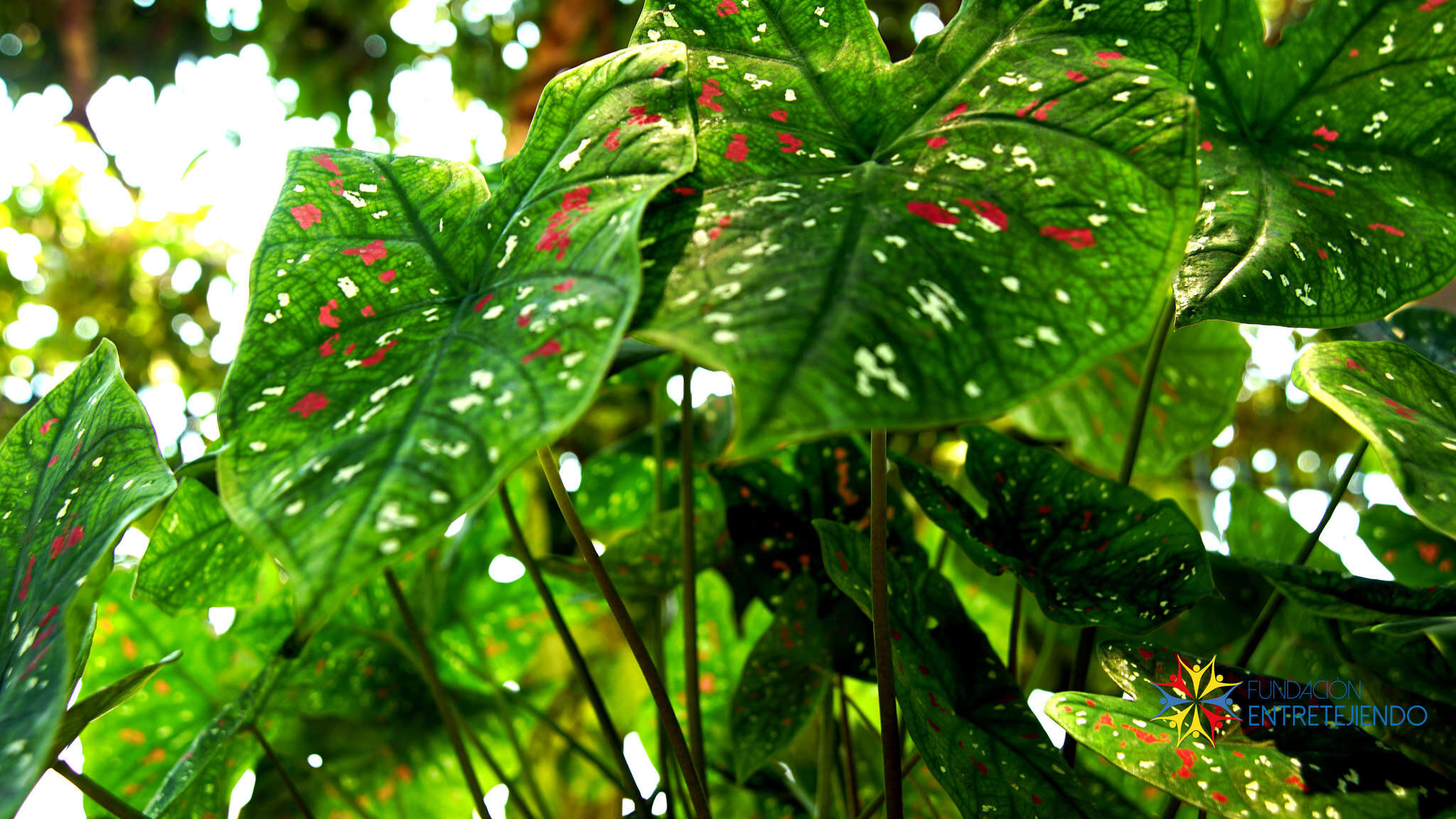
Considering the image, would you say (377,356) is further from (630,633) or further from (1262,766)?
(1262,766)

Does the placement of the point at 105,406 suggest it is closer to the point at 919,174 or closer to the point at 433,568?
the point at 919,174

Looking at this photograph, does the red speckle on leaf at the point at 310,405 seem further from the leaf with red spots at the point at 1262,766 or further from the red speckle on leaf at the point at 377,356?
the leaf with red spots at the point at 1262,766

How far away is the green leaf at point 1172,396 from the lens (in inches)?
38.2

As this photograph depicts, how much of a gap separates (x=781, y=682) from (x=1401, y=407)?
0.46m

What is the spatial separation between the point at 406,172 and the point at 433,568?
0.57 m

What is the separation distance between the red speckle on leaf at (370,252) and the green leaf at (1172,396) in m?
0.79

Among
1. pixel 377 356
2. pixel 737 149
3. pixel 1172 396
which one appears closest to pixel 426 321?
pixel 377 356

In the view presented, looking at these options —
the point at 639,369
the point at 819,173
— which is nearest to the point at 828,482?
the point at 639,369

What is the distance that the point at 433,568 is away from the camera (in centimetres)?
96

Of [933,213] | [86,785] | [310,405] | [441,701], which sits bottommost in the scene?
[441,701]

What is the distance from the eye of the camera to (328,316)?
1.34 feet

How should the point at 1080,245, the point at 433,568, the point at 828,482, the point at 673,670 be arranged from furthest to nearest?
the point at 673,670
the point at 433,568
the point at 828,482
the point at 1080,245

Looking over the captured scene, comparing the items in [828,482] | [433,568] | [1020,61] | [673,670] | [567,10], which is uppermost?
[567,10]

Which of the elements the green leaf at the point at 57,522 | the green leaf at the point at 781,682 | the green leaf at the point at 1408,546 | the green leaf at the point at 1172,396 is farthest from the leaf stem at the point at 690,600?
the green leaf at the point at 1408,546
